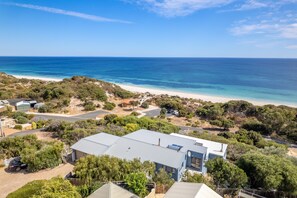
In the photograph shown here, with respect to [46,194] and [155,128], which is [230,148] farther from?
[46,194]

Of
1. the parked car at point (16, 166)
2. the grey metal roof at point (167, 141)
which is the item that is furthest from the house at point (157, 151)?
the parked car at point (16, 166)

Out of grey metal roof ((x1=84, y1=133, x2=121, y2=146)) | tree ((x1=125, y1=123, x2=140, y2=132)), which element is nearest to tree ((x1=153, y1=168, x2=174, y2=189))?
grey metal roof ((x1=84, y1=133, x2=121, y2=146))

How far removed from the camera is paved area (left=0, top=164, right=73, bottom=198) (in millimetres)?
14336

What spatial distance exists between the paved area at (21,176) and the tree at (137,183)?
6.30 metres

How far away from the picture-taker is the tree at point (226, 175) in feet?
44.4

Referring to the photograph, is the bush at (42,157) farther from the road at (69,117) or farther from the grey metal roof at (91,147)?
Answer: the road at (69,117)

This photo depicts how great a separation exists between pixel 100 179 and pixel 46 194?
3947 mm

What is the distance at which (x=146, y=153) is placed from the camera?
16.9 metres

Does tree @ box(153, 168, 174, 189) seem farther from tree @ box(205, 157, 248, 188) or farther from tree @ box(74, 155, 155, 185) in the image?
tree @ box(205, 157, 248, 188)

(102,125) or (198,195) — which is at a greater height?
(198,195)

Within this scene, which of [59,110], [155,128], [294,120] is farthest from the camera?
[59,110]

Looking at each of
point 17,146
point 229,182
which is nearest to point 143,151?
point 229,182

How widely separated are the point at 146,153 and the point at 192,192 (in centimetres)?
679

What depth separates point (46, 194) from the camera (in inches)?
380
